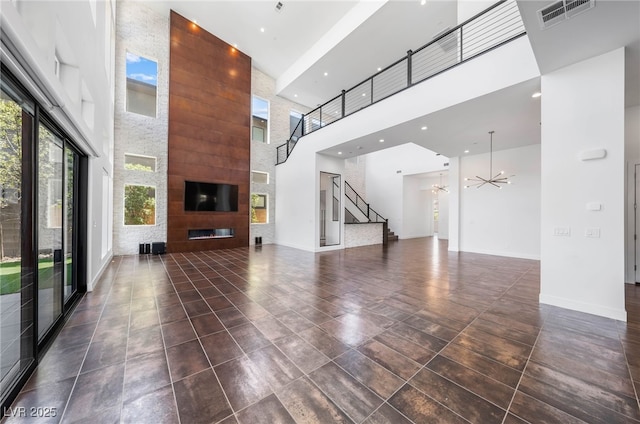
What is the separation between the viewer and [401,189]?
11.6 m

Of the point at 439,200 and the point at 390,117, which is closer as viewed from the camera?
the point at 390,117

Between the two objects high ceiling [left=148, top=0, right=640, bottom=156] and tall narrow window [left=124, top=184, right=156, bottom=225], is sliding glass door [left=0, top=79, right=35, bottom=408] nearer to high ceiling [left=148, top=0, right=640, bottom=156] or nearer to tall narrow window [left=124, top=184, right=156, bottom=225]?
high ceiling [left=148, top=0, right=640, bottom=156]

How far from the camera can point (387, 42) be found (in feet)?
25.1

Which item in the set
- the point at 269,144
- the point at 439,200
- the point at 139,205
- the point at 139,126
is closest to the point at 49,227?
the point at 139,205

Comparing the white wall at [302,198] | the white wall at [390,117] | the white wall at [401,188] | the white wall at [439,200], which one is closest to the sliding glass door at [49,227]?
the white wall at [390,117]

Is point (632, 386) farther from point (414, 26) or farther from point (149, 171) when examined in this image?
point (149, 171)

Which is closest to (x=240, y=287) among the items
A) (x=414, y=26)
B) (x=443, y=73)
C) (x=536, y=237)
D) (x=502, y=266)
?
(x=443, y=73)

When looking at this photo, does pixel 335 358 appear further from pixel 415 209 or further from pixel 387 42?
pixel 415 209

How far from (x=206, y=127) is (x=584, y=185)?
920 centimetres

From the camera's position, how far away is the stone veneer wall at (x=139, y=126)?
22.6 ft

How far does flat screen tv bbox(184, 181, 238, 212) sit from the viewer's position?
7.82m

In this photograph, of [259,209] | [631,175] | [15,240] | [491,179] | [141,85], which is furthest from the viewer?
[259,209]

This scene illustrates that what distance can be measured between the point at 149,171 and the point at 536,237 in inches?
452

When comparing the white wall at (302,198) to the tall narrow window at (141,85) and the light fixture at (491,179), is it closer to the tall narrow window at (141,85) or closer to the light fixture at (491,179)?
the light fixture at (491,179)
